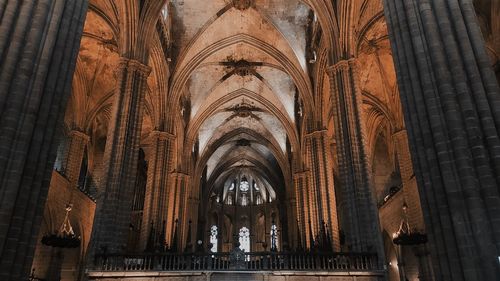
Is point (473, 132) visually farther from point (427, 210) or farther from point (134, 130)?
point (134, 130)

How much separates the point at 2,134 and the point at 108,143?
7012 millimetres

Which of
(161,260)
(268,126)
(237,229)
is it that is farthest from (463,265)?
(237,229)

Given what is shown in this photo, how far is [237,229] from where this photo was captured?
148 ft

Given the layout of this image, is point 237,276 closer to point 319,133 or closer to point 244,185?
point 319,133

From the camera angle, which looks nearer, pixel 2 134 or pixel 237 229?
pixel 2 134

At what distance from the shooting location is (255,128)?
34.8 meters

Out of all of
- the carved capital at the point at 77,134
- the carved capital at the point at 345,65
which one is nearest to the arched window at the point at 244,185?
the carved capital at the point at 77,134

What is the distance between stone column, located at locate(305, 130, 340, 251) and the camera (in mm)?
19441

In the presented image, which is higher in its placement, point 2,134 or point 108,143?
point 108,143

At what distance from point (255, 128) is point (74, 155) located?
17.2m

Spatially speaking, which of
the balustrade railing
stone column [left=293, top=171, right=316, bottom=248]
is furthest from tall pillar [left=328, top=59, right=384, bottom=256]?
stone column [left=293, top=171, right=316, bottom=248]

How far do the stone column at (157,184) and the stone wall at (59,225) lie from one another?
397cm

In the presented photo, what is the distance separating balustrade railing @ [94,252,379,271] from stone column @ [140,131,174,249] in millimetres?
6193

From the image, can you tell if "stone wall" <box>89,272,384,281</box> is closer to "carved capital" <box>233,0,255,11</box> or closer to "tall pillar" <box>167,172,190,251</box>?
"tall pillar" <box>167,172,190,251</box>
